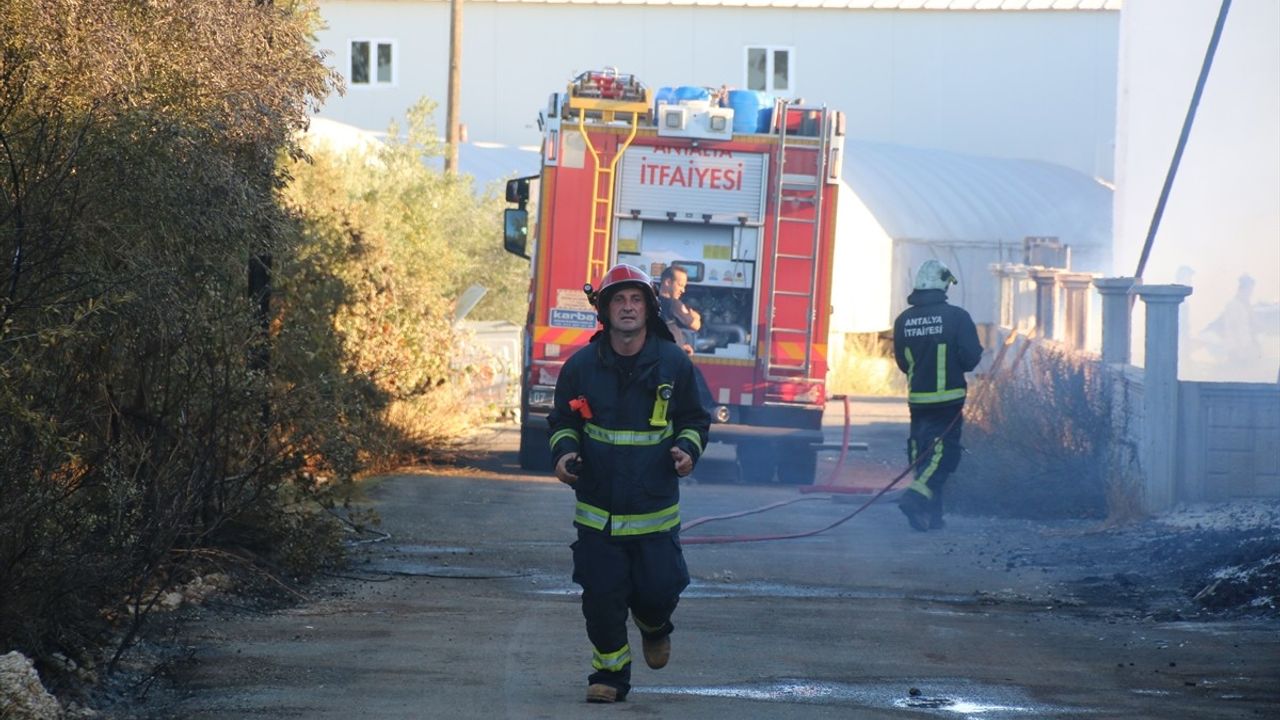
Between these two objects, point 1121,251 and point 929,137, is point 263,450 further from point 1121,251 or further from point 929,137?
point 929,137

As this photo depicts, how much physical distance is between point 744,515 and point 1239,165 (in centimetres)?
796

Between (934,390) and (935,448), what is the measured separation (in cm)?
43

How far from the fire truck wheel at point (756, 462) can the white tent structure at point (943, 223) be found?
15981mm

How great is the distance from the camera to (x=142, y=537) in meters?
7.17

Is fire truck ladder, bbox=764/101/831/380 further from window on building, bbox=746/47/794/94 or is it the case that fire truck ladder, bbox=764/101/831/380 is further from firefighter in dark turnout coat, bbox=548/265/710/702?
window on building, bbox=746/47/794/94

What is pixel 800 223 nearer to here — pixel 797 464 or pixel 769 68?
pixel 797 464

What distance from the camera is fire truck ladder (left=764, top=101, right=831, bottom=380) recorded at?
1503cm

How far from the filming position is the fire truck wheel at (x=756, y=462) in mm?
15711

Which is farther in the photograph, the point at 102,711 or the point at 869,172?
the point at 869,172

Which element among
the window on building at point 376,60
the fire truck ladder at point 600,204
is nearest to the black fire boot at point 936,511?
the fire truck ladder at point 600,204

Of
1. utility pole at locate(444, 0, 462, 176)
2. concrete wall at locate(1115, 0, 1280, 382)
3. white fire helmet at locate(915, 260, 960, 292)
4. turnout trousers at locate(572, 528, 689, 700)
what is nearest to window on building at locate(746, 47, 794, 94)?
utility pole at locate(444, 0, 462, 176)

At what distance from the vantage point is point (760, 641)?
7.81 m

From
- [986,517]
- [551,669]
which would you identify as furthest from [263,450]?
[986,517]

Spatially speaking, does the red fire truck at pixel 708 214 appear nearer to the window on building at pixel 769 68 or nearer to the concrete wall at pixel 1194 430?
the concrete wall at pixel 1194 430
